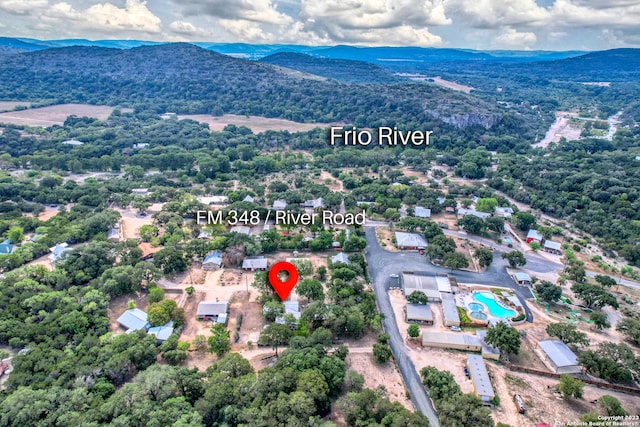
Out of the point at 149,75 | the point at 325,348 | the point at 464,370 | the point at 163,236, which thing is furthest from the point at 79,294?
the point at 149,75

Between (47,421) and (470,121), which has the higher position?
(470,121)

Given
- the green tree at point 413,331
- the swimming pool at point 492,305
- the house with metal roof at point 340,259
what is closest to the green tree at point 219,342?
the house with metal roof at point 340,259

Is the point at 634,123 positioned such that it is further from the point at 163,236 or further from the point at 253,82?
the point at 163,236

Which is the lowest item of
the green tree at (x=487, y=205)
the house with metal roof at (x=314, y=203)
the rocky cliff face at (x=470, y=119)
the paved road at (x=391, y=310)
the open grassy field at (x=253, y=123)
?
the paved road at (x=391, y=310)

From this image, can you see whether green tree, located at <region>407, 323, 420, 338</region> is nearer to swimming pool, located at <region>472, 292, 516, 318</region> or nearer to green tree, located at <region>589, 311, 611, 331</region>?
swimming pool, located at <region>472, 292, 516, 318</region>

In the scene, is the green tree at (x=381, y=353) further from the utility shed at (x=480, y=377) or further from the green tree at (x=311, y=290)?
the green tree at (x=311, y=290)

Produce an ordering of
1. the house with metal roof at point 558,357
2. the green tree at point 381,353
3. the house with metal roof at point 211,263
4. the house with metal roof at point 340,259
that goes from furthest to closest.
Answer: the house with metal roof at point 211,263 < the house with metal roof at point 340,259 < the green tree at point 381,353 < the house with metal roof at point 558,357
